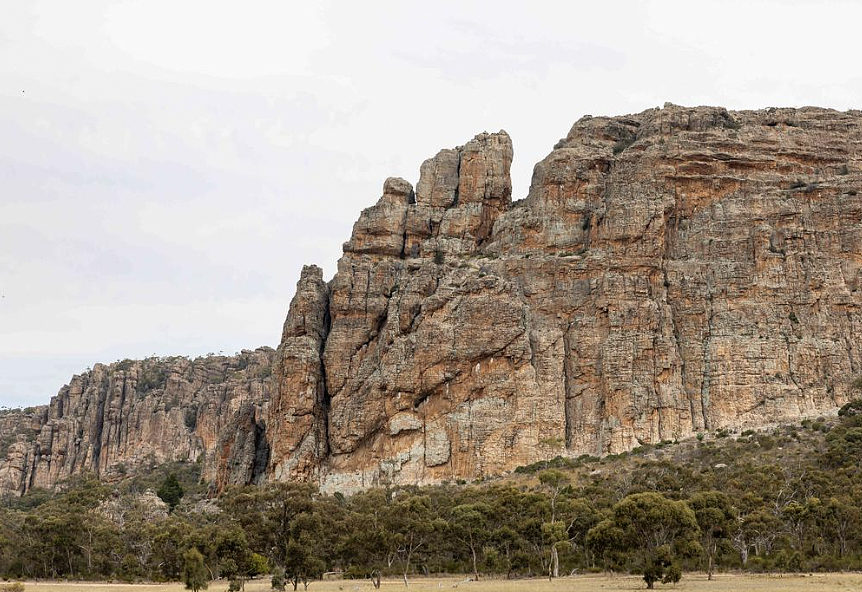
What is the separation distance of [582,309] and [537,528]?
40.8 m

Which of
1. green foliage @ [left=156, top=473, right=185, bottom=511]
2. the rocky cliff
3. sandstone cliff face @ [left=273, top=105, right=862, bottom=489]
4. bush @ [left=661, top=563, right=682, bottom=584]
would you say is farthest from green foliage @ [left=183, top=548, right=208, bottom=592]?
green foliage @ [left=156, top=473, right=185, bottom=511]

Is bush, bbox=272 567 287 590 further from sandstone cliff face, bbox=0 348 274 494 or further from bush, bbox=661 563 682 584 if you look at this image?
sandstone cliff face, bbox=0 348 274 494

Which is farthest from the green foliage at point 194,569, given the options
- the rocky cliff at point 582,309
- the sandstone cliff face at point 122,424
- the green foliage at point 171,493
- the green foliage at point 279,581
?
the sandstone cliff face at point 122,424

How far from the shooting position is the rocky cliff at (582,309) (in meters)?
104

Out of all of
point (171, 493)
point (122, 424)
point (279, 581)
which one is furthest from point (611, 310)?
point (122, 424)

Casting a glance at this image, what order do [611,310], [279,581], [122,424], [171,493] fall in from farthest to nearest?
[122,424] < [171,493] < [611,310] < [279,581]

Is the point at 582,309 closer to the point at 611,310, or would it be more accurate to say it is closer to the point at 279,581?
the point at 611,310

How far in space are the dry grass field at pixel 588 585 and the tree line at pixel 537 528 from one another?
1.66 m

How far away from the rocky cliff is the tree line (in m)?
8.09

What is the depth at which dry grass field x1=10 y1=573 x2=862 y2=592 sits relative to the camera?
186ft

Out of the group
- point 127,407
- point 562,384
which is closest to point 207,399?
point 127,407

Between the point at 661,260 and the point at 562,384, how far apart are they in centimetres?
1898

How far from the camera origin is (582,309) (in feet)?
362

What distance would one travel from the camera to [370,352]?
4464 inches
